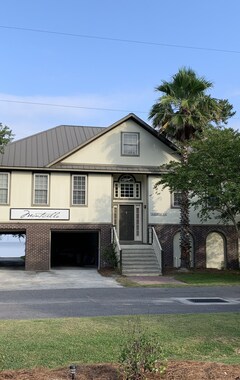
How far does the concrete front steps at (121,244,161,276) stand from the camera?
2350cm

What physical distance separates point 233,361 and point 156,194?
20943 millimetres

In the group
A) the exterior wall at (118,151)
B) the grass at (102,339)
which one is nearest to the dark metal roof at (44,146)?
the exterior wall at (118,151)

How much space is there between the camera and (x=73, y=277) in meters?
22.3

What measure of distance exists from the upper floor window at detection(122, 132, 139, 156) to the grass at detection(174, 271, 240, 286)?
8.17 metres

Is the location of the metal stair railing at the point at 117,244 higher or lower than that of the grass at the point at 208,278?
higher

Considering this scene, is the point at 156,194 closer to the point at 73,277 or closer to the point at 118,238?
the point at 118,238

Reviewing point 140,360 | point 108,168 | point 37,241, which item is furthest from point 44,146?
point 140,360

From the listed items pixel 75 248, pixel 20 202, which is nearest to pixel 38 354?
pixel 20 202

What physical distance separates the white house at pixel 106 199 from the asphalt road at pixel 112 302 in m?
7.37

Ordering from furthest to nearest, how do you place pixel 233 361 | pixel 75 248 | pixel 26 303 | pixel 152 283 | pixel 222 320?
pixel 75 248 → pixel 152 283 → pixel 26 303 → pixel 222 320 → pixel 233 361

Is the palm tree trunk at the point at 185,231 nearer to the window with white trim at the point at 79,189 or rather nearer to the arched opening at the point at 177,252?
the arched opening at the point at 177,252

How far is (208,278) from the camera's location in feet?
70.4

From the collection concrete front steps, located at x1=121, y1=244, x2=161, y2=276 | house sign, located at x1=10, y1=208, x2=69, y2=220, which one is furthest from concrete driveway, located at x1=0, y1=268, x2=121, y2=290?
house sign, located at x1=10, y1=208, x2=69, y2=220

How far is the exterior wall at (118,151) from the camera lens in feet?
86.7
